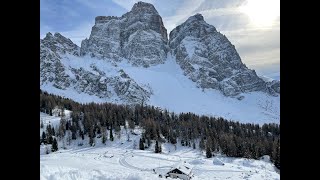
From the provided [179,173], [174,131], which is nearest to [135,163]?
[179,173]

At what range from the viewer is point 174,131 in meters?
99.9

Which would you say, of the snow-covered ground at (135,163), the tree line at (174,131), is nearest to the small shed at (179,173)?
the snow-covered ground at (135,163)

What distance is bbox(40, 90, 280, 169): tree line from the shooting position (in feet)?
272

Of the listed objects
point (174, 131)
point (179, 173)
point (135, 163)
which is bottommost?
point (135, 163)

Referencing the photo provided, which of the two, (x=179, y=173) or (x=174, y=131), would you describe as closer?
(x=179, y=173)

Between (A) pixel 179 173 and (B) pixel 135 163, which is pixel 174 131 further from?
(A) pixel 179 173

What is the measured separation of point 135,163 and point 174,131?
3452cm

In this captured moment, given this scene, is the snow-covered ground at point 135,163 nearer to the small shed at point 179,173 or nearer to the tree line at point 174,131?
the small shed at point 179,173

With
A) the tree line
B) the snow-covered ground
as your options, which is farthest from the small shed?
the tree line

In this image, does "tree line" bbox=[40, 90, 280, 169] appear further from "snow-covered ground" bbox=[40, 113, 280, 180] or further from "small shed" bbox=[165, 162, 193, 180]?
"small shed" bbox=[165, 162, 193, 180]
